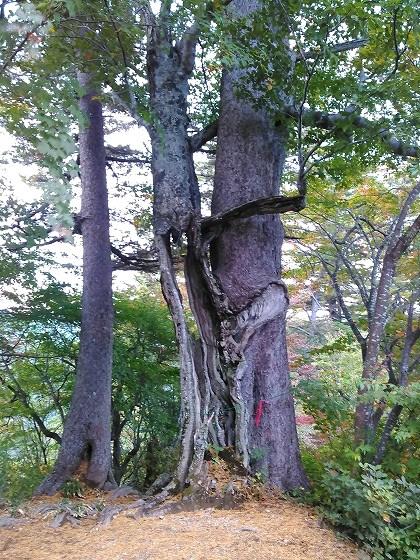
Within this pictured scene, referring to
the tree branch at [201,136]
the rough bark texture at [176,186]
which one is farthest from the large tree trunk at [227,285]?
the tree branch at [201,136]

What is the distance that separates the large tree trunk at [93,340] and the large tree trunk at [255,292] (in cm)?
137

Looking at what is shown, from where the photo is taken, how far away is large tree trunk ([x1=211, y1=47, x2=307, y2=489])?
350cm

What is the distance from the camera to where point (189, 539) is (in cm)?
238

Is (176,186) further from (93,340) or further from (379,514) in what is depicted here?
(379,514)

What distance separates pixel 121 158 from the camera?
690 cm

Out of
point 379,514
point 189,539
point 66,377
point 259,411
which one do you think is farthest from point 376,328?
point 66,377

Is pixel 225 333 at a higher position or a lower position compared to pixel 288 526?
higher

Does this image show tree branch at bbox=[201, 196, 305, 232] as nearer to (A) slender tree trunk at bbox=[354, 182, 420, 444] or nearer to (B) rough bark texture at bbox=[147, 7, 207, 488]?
(B) rough bark texture at bbox=[147, 7, 207, 488]

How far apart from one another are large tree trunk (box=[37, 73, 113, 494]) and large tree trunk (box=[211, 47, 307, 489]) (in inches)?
54.0

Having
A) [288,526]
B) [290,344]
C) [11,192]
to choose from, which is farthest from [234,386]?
[290,344]

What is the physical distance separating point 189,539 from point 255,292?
191 cm

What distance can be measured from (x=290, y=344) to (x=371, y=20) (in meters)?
7.43

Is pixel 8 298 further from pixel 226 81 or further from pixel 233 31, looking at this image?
pixel 233 31

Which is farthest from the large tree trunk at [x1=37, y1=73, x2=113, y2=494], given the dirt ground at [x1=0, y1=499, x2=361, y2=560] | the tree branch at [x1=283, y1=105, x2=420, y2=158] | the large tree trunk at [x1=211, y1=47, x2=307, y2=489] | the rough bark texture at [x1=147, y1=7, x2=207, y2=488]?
the tree branch at [x1=283, y1=105, x2=420, y2=158]
